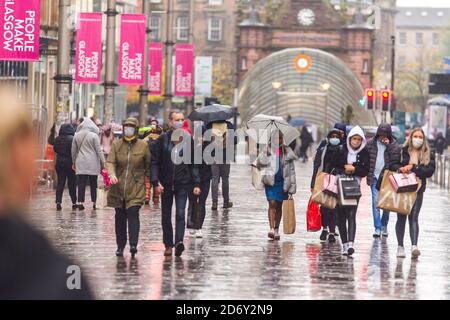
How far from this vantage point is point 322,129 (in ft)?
351

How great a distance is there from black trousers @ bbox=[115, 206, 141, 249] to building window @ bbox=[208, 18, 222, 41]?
382 feet

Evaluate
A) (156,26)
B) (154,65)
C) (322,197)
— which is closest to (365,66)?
(156,26)

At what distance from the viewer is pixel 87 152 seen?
78.8ft

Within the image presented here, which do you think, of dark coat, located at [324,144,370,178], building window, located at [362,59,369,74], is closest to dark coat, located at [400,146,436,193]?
dark coat, located at [324,144,370,178]

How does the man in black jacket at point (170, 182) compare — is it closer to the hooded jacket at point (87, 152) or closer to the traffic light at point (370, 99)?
the hooded jacket at point (87, 152)

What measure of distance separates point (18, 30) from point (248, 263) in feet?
42.6

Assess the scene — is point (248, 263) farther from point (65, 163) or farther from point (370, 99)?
point (370, 99)

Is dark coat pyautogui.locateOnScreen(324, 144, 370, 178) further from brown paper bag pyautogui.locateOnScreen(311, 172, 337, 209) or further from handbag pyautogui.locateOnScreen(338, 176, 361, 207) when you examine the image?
handbag pyautogui.locateOnScreen(338, 176, 361, 207)

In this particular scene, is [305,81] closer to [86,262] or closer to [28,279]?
[86,262]

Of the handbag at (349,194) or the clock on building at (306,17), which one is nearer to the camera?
the handbag at (349,194)

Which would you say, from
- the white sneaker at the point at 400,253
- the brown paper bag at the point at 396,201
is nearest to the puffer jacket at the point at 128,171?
the brown paper bag at the point at 396,201

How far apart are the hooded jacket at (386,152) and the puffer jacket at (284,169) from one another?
104 cm

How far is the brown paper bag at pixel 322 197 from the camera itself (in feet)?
56.5
